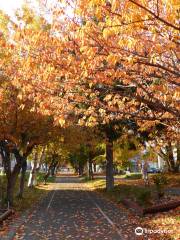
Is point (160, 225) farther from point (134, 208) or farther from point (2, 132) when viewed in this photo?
point (2, 132)

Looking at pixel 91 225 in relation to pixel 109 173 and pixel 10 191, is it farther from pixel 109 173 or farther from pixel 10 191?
pixel 109 173

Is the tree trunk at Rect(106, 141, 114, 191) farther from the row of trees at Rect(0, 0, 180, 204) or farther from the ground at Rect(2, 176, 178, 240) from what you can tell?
the row of trees at Rect(0, 0, 180, 204)

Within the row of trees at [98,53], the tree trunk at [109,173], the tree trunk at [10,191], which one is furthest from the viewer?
the tree trunk at [109,173]

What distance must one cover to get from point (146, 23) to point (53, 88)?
4233mm

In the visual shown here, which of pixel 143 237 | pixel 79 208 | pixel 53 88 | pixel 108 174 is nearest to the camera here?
pixel 53 88

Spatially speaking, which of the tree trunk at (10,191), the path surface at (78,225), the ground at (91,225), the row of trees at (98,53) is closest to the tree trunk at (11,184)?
the tree trunk at (10,191)

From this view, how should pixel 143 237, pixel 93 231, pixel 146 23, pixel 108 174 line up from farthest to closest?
pixel 108 174, pixel 93 231, pixel 143 237, pixel 146 23

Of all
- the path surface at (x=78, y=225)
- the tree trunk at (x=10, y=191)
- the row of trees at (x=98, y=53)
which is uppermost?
the row of trees at (x=98, y=53)

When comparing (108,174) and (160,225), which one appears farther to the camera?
(108,174)

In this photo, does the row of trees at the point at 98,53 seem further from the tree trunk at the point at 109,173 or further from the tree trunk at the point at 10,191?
the tree trunk at the point at 109,173

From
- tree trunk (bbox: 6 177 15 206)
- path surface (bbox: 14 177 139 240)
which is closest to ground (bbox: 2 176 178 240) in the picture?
path surface (bbox: 14 177 139 240)

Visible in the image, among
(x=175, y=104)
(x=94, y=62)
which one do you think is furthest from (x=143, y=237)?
(x=94, y=62)

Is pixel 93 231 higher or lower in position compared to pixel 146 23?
lower

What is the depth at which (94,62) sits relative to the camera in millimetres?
9023
